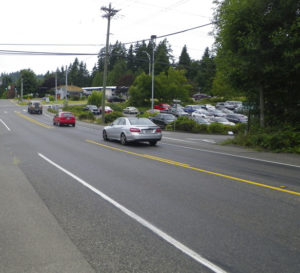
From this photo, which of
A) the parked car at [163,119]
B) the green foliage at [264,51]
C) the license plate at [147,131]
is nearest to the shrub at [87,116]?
the parked car at [163,119]

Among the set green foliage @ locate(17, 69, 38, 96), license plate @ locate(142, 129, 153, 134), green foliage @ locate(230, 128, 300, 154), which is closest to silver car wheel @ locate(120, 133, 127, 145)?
license plate @ locate(142, 129, 153, 134)

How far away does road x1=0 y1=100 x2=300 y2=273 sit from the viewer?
408 centimetres

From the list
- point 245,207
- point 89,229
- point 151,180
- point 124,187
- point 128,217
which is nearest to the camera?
point 89,229

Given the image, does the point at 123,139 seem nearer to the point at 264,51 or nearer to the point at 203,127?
the point at 264,51

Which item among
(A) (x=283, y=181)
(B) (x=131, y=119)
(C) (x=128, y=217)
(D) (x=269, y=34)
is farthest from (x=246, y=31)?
(C) (x=128, y=217)

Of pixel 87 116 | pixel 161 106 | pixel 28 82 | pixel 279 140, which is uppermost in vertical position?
pixel 28 82

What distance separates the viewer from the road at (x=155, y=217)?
13.4 ft

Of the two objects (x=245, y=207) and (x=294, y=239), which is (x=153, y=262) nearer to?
(x=294, y=239)

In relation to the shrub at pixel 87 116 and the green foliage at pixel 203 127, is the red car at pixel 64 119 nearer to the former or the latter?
the green foliage at pixel 203 127

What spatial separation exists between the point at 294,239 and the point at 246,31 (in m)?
13.5

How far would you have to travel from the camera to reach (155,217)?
5711 mm

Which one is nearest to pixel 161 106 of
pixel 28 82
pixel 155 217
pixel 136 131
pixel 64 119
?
pixel 64 119

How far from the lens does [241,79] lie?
17.4 metres

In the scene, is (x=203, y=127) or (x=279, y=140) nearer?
(x=279, y=140)
